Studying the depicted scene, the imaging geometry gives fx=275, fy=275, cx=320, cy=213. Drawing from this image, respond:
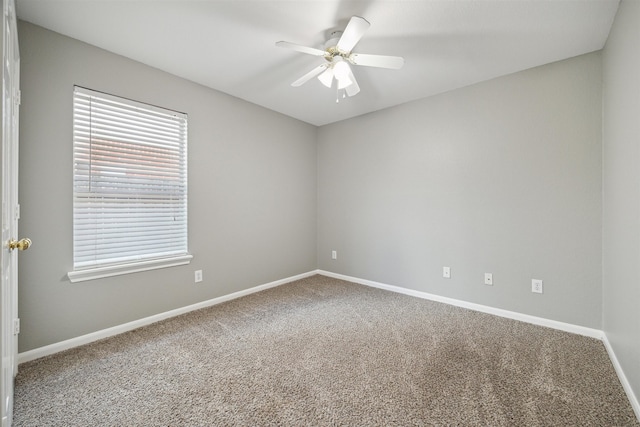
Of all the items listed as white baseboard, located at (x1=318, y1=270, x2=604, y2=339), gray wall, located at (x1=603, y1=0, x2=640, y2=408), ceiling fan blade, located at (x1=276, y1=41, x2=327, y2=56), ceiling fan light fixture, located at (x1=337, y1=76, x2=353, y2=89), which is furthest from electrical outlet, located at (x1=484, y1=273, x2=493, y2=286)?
ceiling fan blade, located at (x1=276, y1=41, x2=327, y2=56)

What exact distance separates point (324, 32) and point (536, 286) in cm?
289

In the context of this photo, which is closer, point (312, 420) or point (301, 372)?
point (312, 420)

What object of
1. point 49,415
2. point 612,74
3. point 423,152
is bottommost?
point 49,415

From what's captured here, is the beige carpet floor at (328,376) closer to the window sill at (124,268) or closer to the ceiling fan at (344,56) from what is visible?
the window sill at (124,268)

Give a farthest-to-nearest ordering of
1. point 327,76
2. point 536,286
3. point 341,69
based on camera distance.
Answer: point 536,286 < point 327,76 < point 341,69

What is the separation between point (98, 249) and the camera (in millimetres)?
2273

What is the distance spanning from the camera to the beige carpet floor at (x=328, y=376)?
1.45 meters

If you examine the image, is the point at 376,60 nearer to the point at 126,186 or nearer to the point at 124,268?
→ the point at 126,186

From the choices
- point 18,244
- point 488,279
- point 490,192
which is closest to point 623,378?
point 488,279

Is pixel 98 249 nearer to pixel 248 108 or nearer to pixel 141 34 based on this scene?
pixel 141 34

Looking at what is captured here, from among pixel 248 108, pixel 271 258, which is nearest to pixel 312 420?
pixel 271 258

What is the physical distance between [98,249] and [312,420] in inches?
83.9

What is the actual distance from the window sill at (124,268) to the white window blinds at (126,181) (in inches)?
1.8

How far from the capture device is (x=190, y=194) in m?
2.86
